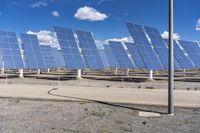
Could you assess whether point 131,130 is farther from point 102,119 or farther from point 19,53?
point 19,53

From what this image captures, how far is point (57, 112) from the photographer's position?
12320 mm

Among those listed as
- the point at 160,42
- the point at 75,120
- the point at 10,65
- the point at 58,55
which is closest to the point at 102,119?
the point at 75,120

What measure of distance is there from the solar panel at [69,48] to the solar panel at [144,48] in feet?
20.9

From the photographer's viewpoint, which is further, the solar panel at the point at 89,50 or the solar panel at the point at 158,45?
the solar panel at the point at 89,50

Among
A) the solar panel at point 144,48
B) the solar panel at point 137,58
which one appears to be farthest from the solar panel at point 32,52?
the solar panel at point 144,48

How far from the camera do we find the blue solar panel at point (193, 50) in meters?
43.4

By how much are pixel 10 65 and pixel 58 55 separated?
35.4 meters

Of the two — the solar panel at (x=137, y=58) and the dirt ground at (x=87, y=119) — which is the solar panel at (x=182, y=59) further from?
the dirt ground at (x=87, y=119)

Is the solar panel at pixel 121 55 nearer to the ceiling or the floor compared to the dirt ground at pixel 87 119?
nearer to the ceiling

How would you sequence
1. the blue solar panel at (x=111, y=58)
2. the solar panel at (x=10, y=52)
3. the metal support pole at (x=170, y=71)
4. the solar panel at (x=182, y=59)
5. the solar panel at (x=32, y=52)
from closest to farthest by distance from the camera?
1. the metal support pole at (x=170, y=71)
2. the solar panel at (x=10, y=52)
3. the solar panel at (x=32, y=52)
4. the solar panel at (x=182, y=59)
5. the blue solar panel at (x=111, y=58)

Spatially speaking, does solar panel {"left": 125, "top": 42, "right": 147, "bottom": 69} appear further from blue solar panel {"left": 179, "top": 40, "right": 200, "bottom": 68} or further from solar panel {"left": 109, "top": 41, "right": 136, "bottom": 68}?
blue solar panel {"left": 179, "top": 40, "right": 200, "bottom": 68}

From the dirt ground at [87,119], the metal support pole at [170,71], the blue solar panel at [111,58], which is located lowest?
the dirt ground at [87,119]

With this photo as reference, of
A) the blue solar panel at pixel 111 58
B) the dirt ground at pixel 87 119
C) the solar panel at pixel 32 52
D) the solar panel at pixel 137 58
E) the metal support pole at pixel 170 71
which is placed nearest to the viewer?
the dirt ground at pixel 87 119

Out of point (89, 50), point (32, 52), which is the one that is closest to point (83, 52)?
point (89, 50)
